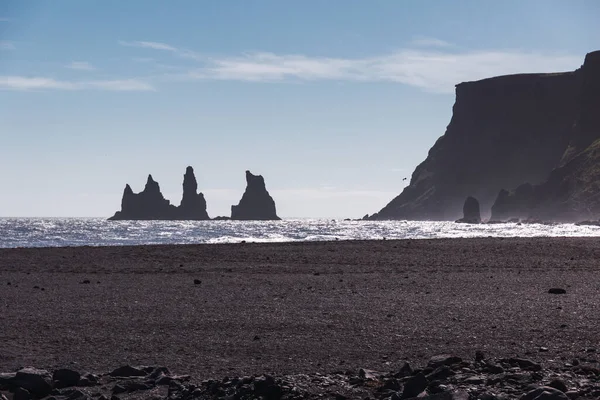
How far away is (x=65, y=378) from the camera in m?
11.1

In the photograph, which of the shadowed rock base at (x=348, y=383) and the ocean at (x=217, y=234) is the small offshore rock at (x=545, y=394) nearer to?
the shadowed rock base at (x=348, y=383)

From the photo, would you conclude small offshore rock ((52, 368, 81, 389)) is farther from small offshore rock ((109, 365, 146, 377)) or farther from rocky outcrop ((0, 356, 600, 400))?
small offshore rock ((109, 365, 146, 377))

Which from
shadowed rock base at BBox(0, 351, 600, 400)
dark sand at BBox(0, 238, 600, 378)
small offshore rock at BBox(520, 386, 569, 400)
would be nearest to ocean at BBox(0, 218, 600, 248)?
dark sand at BBox(0, 238, 600, 378)

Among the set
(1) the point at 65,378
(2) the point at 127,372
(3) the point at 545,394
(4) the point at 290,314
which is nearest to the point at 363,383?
(3) the point at 545,394

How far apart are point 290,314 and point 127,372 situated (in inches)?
230

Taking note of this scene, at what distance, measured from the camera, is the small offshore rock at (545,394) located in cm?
884

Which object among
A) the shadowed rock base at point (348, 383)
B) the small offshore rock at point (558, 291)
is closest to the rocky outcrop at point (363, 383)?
the shadowed rock base at point (348, 383)

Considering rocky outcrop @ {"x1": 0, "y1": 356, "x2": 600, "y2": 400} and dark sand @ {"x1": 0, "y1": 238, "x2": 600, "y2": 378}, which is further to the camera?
dark sand @ {"x1": 0, "y1": 238, "x2": 600, "y2": 378}

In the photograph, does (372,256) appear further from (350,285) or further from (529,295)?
(529,295)

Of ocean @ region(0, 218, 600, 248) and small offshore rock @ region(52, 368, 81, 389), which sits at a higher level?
ocean @ region(0, 218, 600, 248)

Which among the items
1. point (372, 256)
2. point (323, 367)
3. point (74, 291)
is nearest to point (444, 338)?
point (323, 367)

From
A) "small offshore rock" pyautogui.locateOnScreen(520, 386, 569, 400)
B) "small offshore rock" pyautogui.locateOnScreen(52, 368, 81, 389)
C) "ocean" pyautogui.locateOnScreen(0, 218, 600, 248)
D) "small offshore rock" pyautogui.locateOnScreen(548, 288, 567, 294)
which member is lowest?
"small offshore rock" pyautogui.locateOnScreen(52, 368, 81, 389)

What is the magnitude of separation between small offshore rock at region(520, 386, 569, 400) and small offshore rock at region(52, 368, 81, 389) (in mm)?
6145

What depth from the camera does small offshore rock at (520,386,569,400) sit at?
8.84 metres
